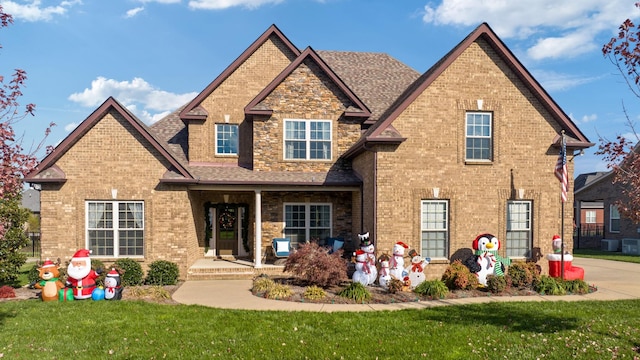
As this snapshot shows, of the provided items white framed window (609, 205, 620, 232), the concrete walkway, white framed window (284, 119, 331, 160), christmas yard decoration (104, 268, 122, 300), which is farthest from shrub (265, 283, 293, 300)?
white framed window (609, 205, 620, 232)

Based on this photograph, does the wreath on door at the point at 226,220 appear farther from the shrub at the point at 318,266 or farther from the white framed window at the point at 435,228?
the white framed window at the point at 435,228

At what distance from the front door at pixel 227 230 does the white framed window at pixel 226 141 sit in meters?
2.36

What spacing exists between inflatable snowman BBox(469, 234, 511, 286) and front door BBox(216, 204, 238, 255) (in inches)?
392

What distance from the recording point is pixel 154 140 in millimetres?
14203

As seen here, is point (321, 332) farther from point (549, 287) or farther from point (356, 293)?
point (549, 287)

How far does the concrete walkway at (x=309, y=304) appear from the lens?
407 inches

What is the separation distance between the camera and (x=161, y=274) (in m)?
13.7

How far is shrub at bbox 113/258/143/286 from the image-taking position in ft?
44.5

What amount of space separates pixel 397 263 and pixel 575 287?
501 cm

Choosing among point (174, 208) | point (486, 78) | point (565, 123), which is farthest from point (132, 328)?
point (565, 123)

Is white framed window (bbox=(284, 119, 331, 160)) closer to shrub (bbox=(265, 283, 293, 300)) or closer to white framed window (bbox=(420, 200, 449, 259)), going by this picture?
white framed window (bbox=(420, 200, 449, 259))

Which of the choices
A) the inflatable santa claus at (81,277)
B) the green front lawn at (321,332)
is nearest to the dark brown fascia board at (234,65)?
the inflatable santa claus at (81,277)

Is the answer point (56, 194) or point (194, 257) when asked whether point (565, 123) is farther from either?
point (56, 194)

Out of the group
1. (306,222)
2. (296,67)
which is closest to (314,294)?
(306,222)
